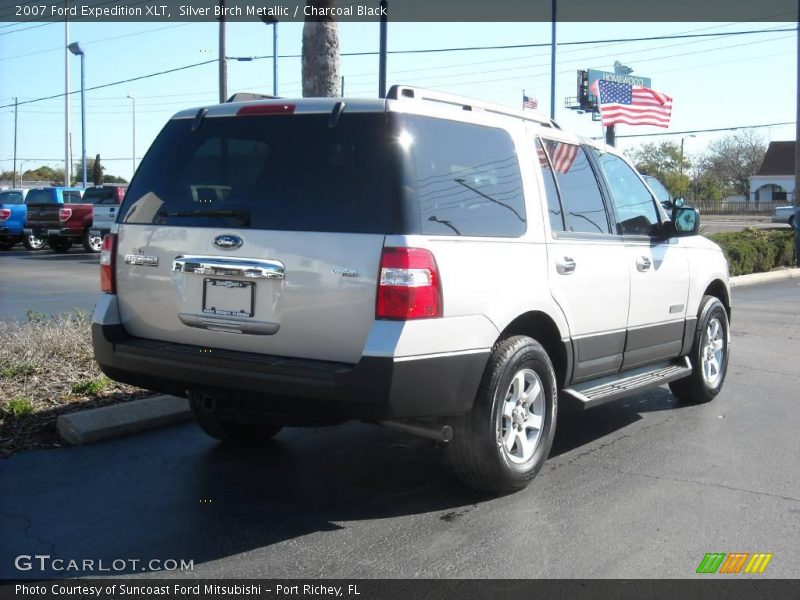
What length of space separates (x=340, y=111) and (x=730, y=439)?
3711 mm

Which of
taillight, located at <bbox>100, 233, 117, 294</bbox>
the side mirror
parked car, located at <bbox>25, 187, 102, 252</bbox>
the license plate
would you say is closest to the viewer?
the license plate

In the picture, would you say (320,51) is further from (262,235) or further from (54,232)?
(54,232)

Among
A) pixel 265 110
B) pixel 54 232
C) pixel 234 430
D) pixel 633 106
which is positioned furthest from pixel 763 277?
pixel 54 232

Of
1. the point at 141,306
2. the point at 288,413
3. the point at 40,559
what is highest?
the point at 141,306

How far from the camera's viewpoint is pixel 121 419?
5.93m

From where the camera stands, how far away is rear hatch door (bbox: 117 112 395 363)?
417cm

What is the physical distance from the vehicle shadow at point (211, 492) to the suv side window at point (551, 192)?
157 cm

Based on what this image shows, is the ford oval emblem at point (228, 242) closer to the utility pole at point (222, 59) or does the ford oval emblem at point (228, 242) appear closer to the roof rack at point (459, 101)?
the roof rack at point (459, 101)

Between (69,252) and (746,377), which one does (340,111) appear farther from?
(69,252)

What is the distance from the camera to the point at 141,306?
4.76 metres

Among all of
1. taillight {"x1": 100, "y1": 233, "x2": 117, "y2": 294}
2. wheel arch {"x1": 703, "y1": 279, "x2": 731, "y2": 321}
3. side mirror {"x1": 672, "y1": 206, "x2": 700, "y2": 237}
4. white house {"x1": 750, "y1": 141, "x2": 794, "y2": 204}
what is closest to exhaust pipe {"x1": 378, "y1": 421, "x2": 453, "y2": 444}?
taillight {"x1": 100, "y1": 233, "x2": 117, "y2": 294}

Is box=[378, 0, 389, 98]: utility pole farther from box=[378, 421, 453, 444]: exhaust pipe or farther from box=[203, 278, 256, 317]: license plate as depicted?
box=[378, 421, 453, 444]: exhaust pipe

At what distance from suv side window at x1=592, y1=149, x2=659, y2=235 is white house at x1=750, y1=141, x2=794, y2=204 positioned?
81.9 meters

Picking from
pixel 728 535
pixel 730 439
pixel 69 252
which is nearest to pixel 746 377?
pixel 730 439
